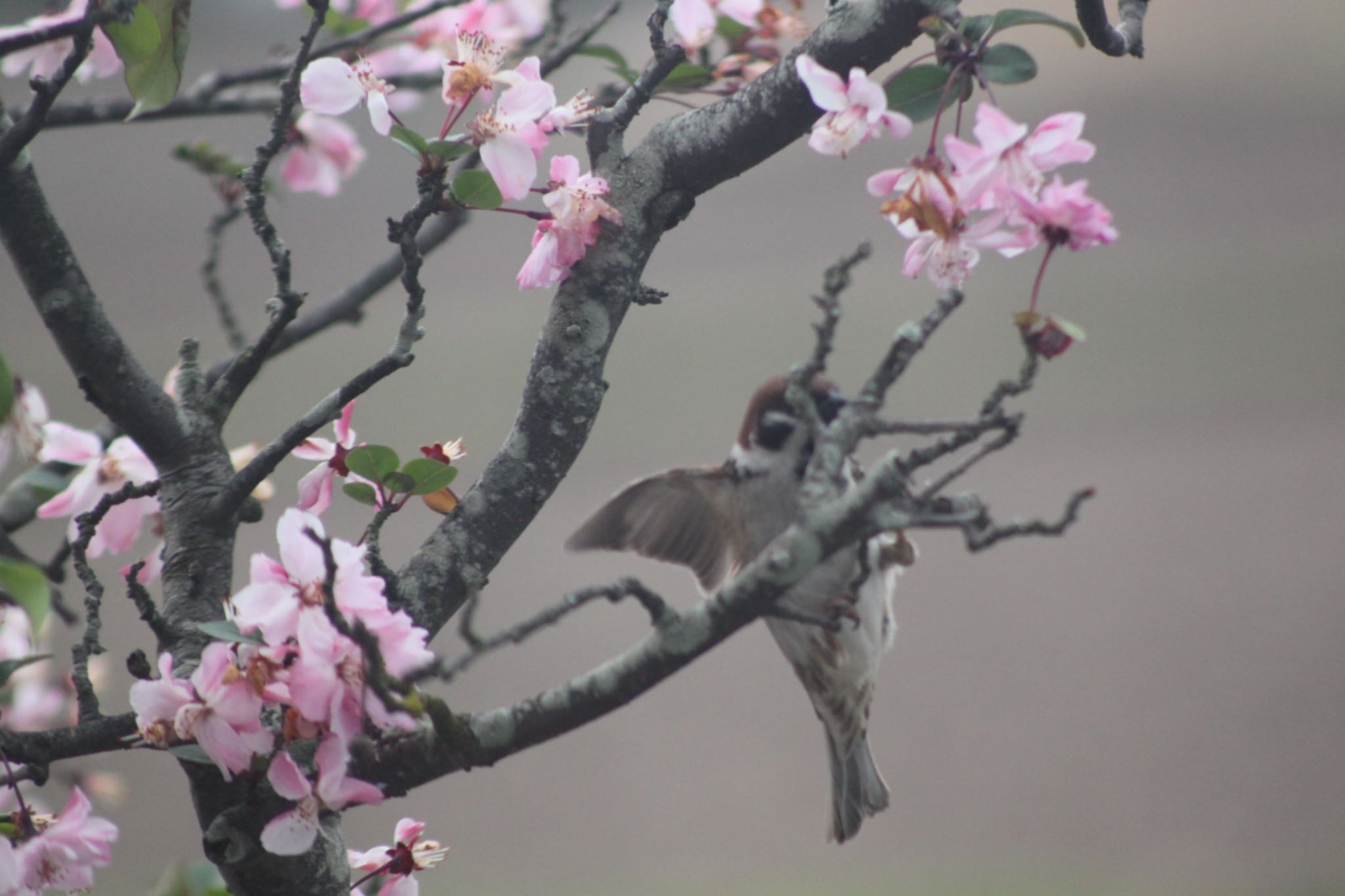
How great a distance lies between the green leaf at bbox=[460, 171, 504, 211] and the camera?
101cm

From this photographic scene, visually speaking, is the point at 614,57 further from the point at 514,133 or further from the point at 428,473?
the point at 428,473

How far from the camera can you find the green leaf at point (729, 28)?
1467mm

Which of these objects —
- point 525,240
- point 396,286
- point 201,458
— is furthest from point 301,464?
point 201,458

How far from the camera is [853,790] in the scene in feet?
6.97

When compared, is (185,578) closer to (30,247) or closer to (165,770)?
(30,247)

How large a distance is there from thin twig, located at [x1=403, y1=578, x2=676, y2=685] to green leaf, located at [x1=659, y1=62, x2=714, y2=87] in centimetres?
76

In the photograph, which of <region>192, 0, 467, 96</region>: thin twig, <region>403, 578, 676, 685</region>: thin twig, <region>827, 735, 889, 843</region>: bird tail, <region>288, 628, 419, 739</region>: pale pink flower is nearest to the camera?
<region>403, 578, 676, 685</region>: thin twig

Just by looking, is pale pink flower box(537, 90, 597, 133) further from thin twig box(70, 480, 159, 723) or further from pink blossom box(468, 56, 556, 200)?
thin twig box(70, 480, 159, 723)

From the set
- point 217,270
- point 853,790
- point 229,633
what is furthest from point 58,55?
point 853,790

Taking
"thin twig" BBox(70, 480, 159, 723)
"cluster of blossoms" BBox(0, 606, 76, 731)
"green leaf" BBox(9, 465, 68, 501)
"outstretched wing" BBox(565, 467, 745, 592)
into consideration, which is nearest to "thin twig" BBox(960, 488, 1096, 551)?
"thin twig" BBox(70, 480, 159, 723)

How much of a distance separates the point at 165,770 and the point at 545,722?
5040mm

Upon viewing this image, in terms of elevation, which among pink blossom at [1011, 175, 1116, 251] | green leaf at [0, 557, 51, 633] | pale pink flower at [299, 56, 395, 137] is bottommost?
green leaf at [0, 557, 51, 633]

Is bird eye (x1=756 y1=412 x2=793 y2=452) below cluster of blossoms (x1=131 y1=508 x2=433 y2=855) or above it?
below

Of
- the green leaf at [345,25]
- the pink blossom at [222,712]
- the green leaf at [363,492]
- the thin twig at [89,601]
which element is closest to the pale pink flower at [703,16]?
the green leaf at [345,25]
